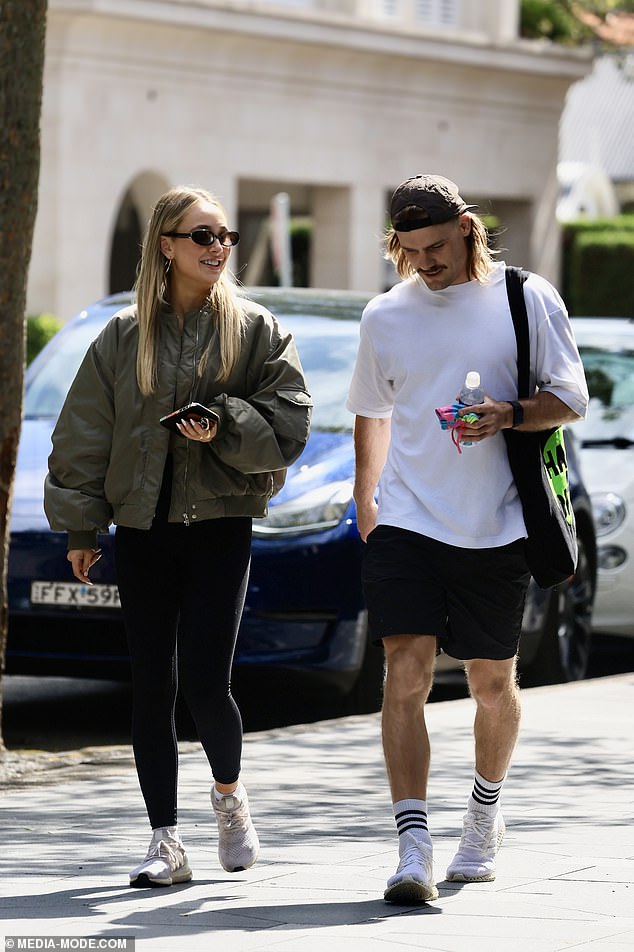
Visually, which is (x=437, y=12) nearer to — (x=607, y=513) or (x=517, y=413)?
(x=607, y=513)

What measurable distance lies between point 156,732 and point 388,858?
31.3 inches

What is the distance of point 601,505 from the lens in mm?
10914

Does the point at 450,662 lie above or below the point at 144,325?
below

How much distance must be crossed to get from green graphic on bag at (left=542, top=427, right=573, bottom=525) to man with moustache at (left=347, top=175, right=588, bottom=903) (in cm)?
12

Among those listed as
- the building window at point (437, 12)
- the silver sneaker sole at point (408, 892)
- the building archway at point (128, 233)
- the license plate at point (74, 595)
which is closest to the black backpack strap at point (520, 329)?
the silver sneaker sole at point (408, 892)

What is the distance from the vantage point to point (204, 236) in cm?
562

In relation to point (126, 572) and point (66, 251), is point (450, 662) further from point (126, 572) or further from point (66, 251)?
point (66, 251)

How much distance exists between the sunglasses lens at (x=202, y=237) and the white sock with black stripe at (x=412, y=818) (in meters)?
1.60

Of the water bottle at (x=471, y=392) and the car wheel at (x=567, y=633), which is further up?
the water bottle at (x=471, y=392)

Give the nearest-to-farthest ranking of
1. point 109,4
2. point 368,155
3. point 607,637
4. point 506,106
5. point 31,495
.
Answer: point 31,495, point 607,637, point 109,4, point 368,155, point 506,106

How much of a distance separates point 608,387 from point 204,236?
21.0ft

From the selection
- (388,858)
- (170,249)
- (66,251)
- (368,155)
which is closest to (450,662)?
(388,858)

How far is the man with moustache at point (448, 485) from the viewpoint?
5457mm

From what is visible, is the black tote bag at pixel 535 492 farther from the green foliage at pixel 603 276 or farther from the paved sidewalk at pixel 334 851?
the green foliage at pixel 603 276
